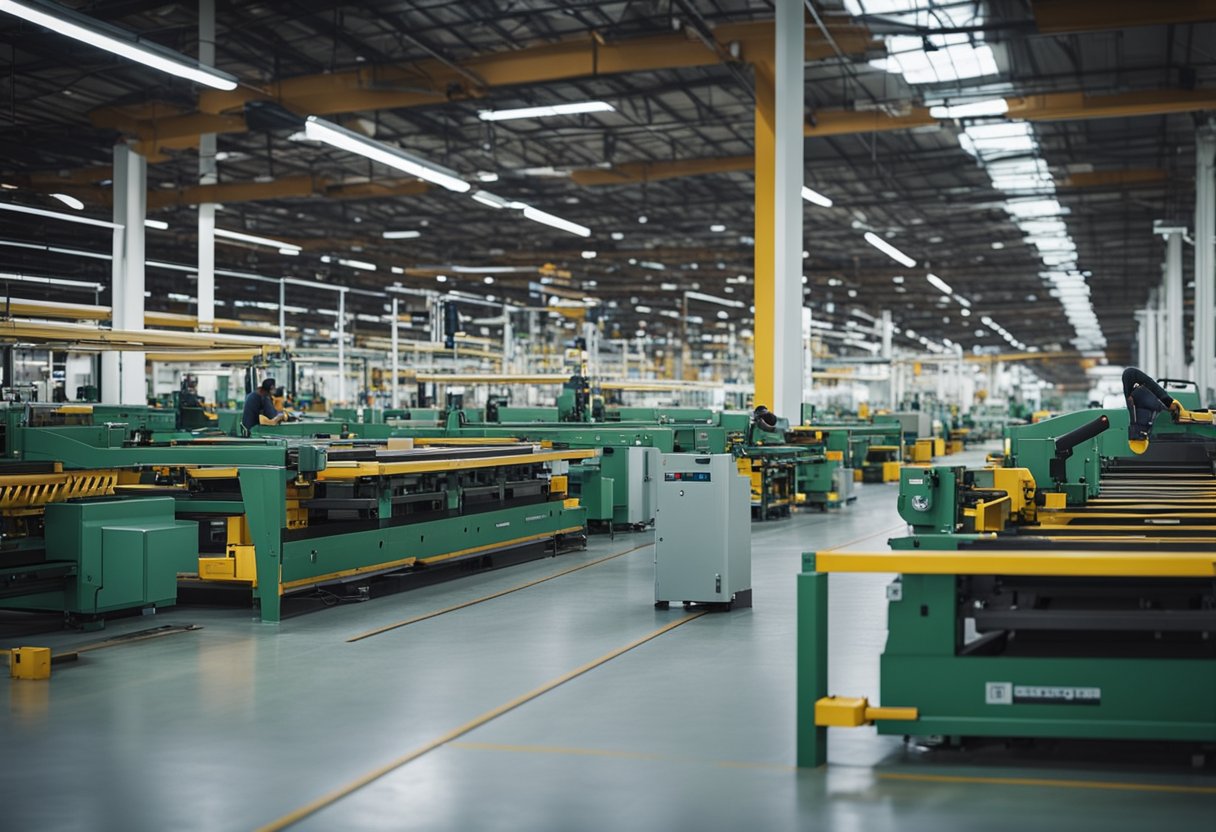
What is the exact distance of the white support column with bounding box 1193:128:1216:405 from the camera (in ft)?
67.3

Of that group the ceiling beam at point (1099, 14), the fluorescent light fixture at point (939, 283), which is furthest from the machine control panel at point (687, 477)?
the fluorescent light fixture at point (939, 283)

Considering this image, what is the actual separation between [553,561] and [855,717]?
6.63 m

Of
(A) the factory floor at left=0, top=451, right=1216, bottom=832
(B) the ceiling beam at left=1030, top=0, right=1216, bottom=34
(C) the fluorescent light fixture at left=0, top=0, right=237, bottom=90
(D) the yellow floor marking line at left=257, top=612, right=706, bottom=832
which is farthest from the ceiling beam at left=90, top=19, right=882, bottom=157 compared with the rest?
(D) the yellow floor marking line at left=257, top=612, right=706, bottom=832

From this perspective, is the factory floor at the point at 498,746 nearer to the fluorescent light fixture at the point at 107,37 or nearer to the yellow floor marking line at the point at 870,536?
the yellow floor marking line at the point at 870,536

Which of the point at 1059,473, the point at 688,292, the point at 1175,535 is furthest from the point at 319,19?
the point at 688,292

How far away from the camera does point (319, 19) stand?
49.7ft

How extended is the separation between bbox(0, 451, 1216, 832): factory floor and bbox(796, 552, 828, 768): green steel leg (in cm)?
10

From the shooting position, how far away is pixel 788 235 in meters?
14.9

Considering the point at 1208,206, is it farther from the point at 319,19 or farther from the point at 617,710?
the point at 617,710

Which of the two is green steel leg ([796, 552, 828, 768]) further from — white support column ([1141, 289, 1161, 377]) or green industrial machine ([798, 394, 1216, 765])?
white support column ([1141, 289, 1161, 377])

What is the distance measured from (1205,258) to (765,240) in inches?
405

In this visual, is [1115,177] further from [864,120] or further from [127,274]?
[127,274]

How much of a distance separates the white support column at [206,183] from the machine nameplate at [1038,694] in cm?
1273

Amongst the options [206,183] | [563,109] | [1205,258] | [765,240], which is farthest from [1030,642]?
[206,183]
